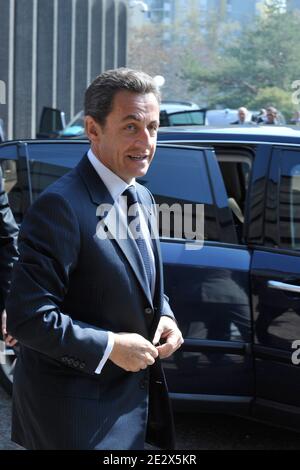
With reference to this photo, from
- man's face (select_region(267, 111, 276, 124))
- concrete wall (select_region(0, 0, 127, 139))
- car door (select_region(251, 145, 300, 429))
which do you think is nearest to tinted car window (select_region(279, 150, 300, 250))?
car door (select_region(251, 145, 300, 429))

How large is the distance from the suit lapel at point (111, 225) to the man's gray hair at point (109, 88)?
0.14 metres

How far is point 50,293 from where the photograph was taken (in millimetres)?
2127

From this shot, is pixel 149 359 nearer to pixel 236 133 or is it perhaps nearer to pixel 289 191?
pixel 289 191

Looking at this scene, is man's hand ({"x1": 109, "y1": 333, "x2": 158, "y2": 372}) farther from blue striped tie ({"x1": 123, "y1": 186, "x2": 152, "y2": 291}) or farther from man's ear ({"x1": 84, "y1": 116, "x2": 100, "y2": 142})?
man's ear ({"x1": 84, "y1": 116, "x2": 100, "y2": 142})

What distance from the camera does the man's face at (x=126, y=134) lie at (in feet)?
7.44

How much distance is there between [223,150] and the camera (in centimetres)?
452

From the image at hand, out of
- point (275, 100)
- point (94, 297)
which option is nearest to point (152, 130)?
point (94, 297)

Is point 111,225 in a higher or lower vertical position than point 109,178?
lower

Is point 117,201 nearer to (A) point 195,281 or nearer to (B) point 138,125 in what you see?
(B) point 138,125

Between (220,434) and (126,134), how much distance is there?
111 inches

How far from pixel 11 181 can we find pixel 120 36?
1630 inches

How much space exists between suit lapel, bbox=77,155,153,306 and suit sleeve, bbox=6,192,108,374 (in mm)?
106

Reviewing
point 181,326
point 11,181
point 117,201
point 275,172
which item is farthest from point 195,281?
point 117,201

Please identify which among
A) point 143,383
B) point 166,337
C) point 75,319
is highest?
point 75,319
